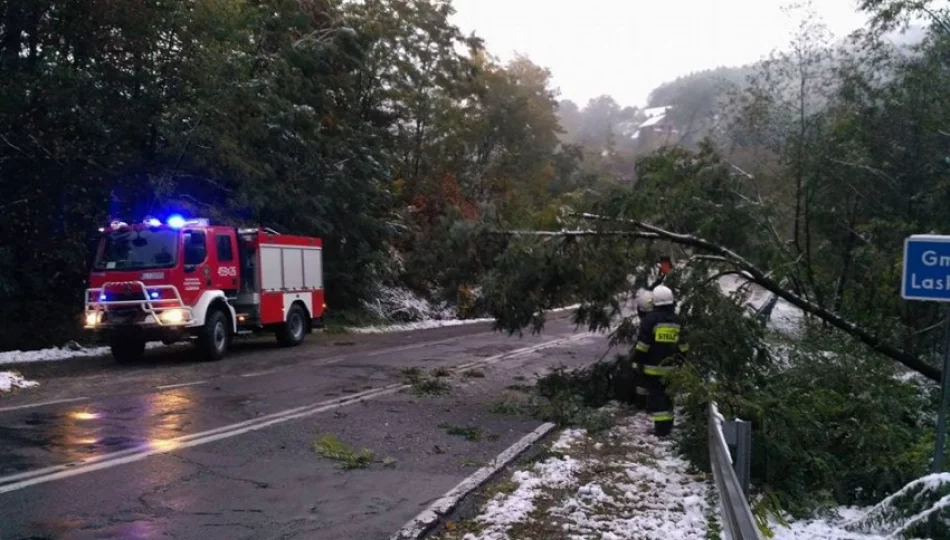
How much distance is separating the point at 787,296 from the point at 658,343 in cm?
272

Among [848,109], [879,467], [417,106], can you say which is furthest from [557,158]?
[879,467]

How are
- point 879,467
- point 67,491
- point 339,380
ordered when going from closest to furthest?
point 67,491 < point 879,467 < point 339,380

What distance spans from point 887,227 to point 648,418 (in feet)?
23.7

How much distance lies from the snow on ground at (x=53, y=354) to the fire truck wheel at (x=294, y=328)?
365cm

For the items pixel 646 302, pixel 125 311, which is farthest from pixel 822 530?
pixel 125 311

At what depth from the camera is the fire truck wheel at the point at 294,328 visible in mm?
19062

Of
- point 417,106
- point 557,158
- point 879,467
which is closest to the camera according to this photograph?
point 879,467

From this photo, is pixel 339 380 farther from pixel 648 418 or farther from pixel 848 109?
pixel 848 109

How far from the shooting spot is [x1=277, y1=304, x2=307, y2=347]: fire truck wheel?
19.1 m

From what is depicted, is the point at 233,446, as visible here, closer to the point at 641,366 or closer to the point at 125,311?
the point at 641,366

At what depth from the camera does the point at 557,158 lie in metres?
49.7

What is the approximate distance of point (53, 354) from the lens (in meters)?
16.3

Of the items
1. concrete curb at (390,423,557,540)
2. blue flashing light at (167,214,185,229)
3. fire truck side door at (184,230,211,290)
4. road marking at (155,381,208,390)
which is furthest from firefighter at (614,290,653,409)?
blue flashing light at (167,214,185,229)

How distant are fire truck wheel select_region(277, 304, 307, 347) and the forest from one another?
307cm
